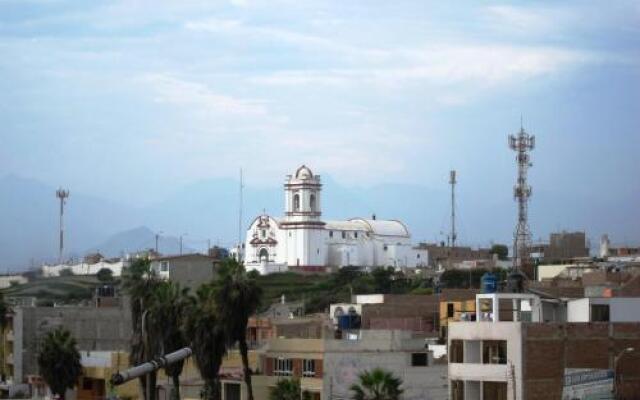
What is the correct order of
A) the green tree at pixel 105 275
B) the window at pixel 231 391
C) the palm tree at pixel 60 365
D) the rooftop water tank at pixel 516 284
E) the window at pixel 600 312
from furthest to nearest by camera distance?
the green tree at pixel 105 275
the palm tree at pixel 60 365
the window at pixel 231 391
the rooftop water tank at pixel 516 284
the window at pixel 600 312

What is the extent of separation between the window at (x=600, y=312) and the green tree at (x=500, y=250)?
116 meters

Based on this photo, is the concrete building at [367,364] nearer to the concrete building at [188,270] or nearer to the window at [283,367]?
the window at [283,367]

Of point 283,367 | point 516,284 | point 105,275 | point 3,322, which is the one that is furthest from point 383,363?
point 105,275

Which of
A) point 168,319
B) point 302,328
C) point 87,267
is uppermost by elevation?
point 87,267

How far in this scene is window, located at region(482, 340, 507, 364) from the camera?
154ft

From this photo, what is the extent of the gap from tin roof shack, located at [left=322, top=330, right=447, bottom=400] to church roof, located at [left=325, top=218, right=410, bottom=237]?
4509 inches

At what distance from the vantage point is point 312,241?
171750mm

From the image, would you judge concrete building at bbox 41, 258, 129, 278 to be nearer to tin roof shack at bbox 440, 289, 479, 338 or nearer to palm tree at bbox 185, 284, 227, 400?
tin roof shack at bbox 440, 289, 479, 338

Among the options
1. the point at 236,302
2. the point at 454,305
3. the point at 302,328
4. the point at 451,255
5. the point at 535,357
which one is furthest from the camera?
the point at 451,255

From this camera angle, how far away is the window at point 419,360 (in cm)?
5991

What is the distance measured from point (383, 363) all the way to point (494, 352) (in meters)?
12.5

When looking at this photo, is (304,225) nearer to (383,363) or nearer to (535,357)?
(383,363)

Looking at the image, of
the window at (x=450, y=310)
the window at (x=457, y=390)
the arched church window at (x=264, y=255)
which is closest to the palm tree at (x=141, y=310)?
the window at (x=450, y=310)

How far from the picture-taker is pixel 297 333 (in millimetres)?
75312
